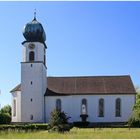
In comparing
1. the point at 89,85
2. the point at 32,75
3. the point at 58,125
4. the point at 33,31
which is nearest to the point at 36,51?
the point at 33,31

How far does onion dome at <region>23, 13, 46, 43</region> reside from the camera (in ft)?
200

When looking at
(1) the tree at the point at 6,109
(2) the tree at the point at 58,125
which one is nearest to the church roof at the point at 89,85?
(2) the tree at the point at 58,125

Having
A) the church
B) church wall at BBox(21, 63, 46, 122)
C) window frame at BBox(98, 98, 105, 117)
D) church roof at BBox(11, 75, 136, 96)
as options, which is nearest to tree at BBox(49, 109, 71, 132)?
church wall at BBox(21, 63, 46, 122)

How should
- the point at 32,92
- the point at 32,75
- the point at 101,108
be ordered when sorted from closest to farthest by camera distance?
the point at 32,92, the point at 32,75, the point at 101,108

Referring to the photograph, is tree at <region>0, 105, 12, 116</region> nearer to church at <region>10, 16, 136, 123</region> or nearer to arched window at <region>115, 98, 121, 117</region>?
church at <region>10, 16, 136, 123</region>

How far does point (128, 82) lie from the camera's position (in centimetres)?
6531

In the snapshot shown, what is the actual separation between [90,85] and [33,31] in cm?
1264

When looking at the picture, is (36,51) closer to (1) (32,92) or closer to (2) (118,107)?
(1) (32,92)

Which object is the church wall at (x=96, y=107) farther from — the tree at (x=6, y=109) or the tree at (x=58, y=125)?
the tree at (x=6, y=109)

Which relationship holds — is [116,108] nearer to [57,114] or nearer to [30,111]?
[30,111]

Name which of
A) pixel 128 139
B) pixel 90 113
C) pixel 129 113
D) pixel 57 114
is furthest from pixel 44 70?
pixel 128 139

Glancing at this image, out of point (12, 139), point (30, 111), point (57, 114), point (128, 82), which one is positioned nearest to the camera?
point (12, 139)

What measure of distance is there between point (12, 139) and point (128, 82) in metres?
42.8

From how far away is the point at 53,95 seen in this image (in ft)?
205
